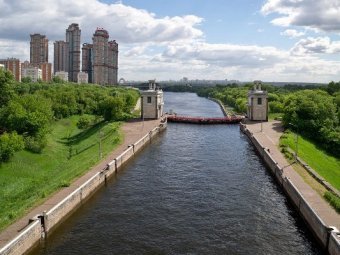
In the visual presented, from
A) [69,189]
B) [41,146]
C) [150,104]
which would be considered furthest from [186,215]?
[150,104]

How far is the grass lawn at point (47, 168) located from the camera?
30.5m

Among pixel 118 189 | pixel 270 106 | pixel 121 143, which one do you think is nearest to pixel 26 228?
pixel 118 189

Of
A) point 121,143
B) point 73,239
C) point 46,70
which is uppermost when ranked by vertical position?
point 46,70

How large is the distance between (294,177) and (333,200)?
25.7ft

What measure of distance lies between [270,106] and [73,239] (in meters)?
74.7

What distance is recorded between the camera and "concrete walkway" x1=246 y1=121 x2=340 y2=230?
27.4m

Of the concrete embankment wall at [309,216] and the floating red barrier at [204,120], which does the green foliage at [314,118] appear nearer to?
the concrete embankment wall at [309,216]

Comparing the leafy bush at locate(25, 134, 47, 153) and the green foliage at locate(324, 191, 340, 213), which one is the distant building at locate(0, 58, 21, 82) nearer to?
the leafy bush at locate(25, 134, 47, 153)

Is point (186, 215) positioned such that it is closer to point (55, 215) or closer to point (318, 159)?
point (55, 215)

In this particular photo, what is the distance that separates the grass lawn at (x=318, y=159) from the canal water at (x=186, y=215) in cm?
510

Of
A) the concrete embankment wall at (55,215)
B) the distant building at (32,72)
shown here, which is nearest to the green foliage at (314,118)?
the concrete embankment wall at (55,215)

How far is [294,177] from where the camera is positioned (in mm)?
37125

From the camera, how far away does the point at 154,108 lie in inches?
3177

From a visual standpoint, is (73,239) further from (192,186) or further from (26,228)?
(192,186)
